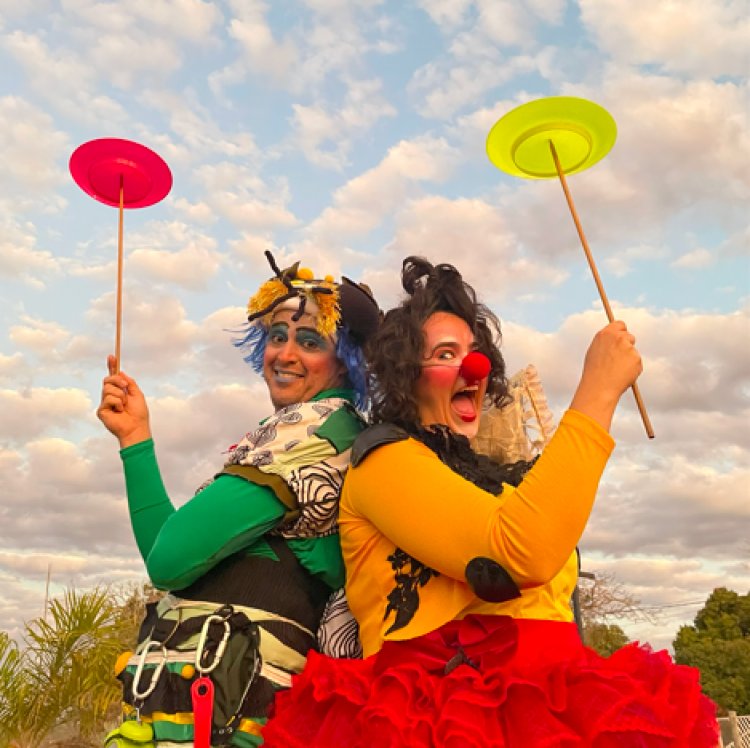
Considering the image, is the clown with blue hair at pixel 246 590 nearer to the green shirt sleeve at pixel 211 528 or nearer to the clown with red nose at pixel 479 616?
the green shirt sleeve at pixel 211 528

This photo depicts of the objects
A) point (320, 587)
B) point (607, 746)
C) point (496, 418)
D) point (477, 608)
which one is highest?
point (496, 418)

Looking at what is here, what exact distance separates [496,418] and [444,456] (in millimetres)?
664

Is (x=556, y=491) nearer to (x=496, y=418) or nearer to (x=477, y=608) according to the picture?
(x=477, y=608)

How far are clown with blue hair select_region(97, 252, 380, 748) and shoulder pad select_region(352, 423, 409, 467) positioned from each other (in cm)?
20

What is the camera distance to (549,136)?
2.72 meters

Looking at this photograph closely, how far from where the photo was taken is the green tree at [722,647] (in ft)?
88.6

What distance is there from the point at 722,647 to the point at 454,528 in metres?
30.2

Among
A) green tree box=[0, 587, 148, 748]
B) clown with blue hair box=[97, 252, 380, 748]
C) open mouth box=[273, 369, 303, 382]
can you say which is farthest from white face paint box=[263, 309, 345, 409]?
green tree box=[0, 587, 148, 748]

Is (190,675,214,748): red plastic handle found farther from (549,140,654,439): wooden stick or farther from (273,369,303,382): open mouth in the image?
(549,140,654,439): wooden stick

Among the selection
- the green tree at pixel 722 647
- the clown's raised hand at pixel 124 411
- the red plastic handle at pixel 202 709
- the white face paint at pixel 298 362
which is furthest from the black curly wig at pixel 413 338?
the green tree at pixel 722 647

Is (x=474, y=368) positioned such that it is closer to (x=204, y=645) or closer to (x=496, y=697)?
(x=496, y=697)

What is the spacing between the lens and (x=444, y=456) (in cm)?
236

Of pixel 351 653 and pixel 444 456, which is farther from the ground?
pixel 444 456

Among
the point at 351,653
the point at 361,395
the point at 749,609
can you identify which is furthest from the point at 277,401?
the point at 749,609
